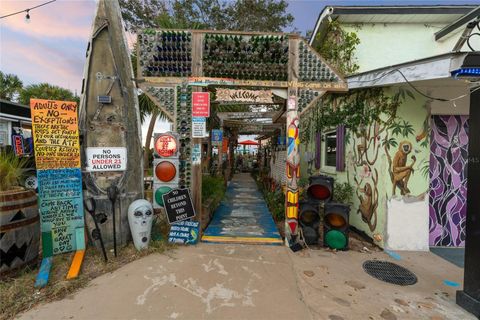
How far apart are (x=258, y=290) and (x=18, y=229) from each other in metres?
3.16

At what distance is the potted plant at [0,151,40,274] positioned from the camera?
2936 mm

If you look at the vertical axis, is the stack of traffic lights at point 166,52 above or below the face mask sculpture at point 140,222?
above

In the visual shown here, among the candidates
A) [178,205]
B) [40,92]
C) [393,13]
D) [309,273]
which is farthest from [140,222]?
[40,92]

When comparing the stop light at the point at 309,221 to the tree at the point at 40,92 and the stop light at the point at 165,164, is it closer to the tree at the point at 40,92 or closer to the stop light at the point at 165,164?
the stop light at the point at 165,164

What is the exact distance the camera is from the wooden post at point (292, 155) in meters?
4.32

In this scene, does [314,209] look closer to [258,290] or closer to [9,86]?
[258,290]

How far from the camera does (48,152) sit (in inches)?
143

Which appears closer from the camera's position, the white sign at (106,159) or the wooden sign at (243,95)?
the white sign at (106,159)

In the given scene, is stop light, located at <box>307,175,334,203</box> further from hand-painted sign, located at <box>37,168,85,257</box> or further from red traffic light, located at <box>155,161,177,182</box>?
hand-painted sign, located at <box>37,168,85,257</box>

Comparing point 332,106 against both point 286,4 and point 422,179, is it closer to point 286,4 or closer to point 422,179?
point 422,179

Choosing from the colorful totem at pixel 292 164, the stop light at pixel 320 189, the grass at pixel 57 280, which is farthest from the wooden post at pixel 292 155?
the grass at pixel 57 280

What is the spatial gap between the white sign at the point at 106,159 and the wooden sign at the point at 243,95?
79.2 inches

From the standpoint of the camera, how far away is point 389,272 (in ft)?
11.6

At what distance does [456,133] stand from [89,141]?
6686 mm
